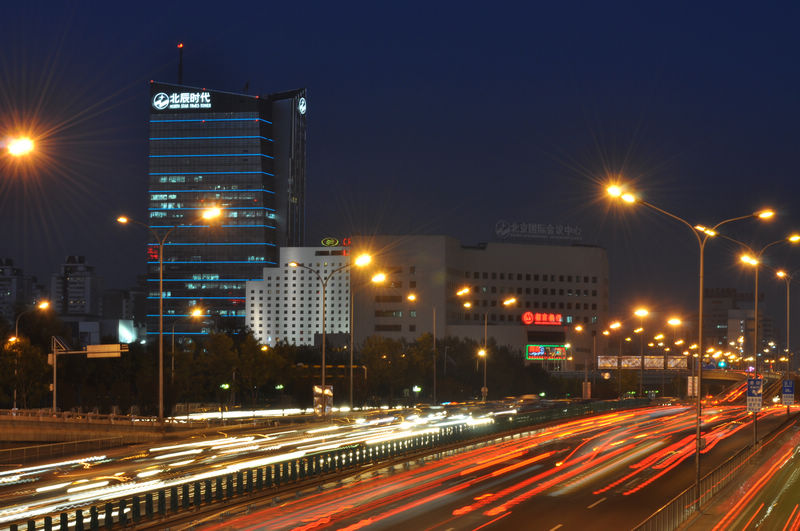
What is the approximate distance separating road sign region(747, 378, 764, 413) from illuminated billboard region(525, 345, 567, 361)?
131869 mm

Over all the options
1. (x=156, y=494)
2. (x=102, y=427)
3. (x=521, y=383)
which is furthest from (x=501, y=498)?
(x=521, y=383)

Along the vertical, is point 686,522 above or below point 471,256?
below

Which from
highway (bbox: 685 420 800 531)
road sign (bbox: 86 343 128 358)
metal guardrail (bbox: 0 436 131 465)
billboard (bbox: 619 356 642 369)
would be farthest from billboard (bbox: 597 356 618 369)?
metal guardrail (bbox: 0 436 131 465)

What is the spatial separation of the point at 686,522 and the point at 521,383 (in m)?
113

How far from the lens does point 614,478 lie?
3791 cm

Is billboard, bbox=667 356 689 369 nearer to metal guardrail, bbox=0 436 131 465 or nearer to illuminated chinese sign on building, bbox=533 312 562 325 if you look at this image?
illuminated chinese sign on building, bbox=533 312 562 325

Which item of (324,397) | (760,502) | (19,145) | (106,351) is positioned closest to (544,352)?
(106,351)

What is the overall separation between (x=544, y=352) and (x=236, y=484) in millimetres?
145569

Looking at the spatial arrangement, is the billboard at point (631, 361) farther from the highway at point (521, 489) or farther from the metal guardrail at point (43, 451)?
the metal guardrail at point (43, 451)

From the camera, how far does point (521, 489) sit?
34.2 m

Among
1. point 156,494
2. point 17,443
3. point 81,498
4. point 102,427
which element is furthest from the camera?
point 17,443

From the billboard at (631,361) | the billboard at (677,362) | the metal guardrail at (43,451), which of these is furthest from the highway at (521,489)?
the billboard at (631,361)

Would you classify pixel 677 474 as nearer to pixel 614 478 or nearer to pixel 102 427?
pixel 614 478

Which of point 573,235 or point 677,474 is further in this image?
point 573,235
